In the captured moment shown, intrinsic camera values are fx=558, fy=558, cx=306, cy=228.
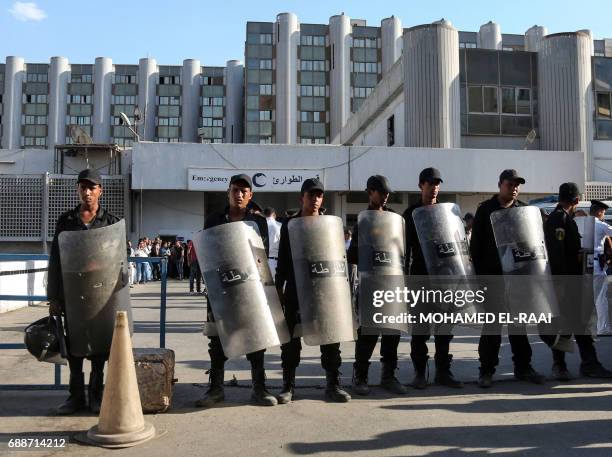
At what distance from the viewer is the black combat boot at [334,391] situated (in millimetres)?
4574

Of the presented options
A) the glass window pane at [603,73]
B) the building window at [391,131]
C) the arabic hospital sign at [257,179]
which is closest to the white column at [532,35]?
the glass window pane at [603,73]

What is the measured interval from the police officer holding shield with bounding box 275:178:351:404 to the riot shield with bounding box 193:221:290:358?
9.8 inches

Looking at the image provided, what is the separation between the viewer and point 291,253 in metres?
4.54

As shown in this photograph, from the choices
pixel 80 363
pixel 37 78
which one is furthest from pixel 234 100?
pixel 80 363

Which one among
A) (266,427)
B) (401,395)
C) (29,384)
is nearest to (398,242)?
(401,395)

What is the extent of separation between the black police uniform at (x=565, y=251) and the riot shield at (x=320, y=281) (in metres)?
2.24

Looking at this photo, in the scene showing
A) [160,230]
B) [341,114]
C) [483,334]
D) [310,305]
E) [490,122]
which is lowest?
[483,334]

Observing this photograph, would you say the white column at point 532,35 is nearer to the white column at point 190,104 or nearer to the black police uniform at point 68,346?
the white column at point 190,104

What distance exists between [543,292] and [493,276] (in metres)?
0.44

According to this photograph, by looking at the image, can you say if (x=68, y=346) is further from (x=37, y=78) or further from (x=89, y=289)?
(x=37, y=78)

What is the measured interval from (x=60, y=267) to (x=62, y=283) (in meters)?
0.12

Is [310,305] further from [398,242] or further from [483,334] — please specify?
[483,334]

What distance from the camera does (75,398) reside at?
4320 mm

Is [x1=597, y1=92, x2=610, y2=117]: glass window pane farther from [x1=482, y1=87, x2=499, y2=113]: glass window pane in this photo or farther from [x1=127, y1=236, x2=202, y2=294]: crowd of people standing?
[x1=127, y1=236, x2=202, y2=294]: crowd of people standing
